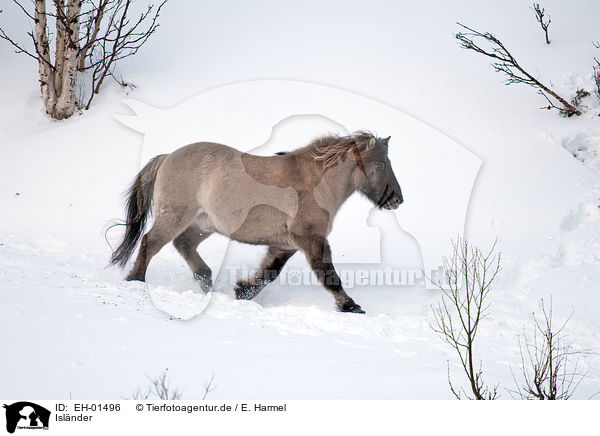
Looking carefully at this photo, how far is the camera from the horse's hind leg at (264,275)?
7.52m

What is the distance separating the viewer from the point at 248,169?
7398 mm

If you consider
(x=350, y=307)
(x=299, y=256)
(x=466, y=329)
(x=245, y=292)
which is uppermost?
(x=299, y=256)

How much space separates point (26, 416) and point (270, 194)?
13.3 ft

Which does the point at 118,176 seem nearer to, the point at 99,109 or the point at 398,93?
the point at 99,109

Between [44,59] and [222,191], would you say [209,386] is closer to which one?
[222,191]

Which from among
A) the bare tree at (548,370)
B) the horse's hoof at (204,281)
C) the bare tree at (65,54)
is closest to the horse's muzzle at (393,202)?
the bare tree at (548,370)

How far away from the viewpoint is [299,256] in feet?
30.7

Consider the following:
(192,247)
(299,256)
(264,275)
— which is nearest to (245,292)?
(264,275)

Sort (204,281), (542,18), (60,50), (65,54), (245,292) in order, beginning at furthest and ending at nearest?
1. (542,18)
2. (60,50)
3. (65,54)
4. (204,281)
5. (245,292)

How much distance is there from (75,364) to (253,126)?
861cm

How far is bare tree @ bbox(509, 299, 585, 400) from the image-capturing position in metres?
4.43

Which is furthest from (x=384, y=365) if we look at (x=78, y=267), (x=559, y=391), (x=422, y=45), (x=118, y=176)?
(x=422, y=45)

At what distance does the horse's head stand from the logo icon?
15.1 feet

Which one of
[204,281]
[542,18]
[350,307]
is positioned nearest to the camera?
[350,307]
